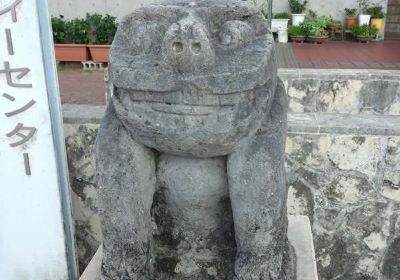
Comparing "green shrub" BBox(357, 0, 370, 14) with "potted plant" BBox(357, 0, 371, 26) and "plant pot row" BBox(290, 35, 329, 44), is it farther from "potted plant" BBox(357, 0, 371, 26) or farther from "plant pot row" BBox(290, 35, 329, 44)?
"plant pot row" BBox(290, 35, 329, 44)

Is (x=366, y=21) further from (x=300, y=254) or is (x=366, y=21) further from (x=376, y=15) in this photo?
(x=300, y=254)

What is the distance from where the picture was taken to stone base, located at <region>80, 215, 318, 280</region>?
139 cm

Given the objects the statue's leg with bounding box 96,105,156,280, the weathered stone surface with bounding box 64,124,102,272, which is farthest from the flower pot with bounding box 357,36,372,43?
the statue's leg with bounding box 96,105,156,280

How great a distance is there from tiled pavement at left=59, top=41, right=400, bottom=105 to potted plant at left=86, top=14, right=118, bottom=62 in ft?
1.01

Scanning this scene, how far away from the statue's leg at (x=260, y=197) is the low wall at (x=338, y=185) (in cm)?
109

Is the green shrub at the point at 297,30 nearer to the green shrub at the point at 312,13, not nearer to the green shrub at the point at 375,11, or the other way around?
the green shrub at the point at 312,13

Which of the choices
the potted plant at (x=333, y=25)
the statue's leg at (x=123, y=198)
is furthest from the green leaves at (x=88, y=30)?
the statue's leg at (x=123, y=198)

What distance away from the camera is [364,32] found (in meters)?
7.66

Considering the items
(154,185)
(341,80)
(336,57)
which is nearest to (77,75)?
(336,57)

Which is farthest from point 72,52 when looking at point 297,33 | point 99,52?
point 297,33

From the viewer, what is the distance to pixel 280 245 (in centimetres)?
124

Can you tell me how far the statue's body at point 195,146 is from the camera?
1.05m

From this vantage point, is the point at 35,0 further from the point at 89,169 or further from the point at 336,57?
the point at 336,57

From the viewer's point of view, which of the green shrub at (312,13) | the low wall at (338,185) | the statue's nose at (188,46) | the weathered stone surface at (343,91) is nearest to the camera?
the statue's nose at (188,46)
